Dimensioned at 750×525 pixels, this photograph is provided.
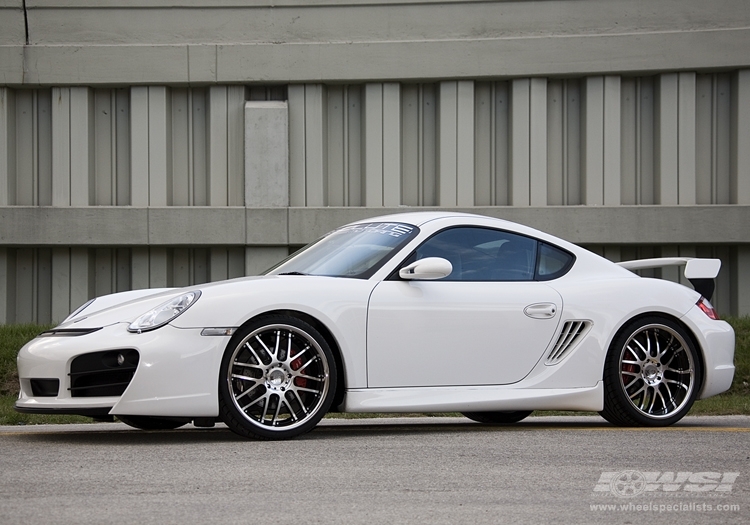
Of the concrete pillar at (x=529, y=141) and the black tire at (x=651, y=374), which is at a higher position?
the concrete pillar at (x=529, y=141)

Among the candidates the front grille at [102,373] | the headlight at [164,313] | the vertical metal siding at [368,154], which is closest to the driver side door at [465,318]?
the headlight at [164,313]

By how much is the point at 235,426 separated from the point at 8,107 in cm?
873

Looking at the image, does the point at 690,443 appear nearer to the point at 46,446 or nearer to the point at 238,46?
the point at 46,446

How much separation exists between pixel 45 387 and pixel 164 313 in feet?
2.54

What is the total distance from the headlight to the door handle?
80.3 inches

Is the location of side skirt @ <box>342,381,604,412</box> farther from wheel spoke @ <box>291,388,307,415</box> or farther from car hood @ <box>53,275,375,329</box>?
car hood @ <box>53,275,375,329</box>

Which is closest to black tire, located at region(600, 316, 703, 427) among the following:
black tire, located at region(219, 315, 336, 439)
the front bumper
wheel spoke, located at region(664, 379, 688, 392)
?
wheel spoke, located at region(664, 379, 688, 392)

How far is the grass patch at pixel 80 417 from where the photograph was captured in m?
9.16

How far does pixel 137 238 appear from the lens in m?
13.0

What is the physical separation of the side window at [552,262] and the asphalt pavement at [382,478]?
1078 millimetres

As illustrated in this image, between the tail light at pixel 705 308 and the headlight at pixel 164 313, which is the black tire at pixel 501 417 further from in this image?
the headlight at pixel 164 313

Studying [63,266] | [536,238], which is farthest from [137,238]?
[536,238]

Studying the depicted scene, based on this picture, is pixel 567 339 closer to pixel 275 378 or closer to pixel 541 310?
pixel 541 310

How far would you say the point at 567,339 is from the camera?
6.84m
